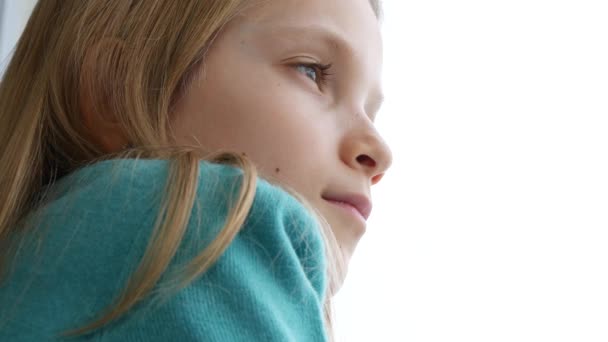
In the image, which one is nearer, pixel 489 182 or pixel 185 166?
pixel 185 166

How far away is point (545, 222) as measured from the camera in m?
0.81

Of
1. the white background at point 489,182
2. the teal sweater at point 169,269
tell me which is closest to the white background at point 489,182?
the white background at point 489,182

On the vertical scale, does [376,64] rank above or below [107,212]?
above

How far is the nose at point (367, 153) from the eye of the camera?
0.52m

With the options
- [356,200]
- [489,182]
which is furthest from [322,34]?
[489,182]

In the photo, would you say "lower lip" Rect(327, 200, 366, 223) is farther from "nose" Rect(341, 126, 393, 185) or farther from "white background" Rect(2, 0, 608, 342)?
"white background" Rect(2, 0, 608, 342)

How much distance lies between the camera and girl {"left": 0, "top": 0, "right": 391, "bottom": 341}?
0.32m

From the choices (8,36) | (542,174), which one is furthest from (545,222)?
(8,36)

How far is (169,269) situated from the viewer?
1.05 feet

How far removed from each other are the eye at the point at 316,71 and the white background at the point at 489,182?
0.39 meters

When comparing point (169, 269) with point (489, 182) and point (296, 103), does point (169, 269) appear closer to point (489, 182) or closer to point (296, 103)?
point (296, 103)

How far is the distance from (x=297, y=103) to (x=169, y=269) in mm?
221

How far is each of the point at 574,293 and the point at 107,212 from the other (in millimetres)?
586

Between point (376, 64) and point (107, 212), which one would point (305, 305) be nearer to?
point (107, 212)
